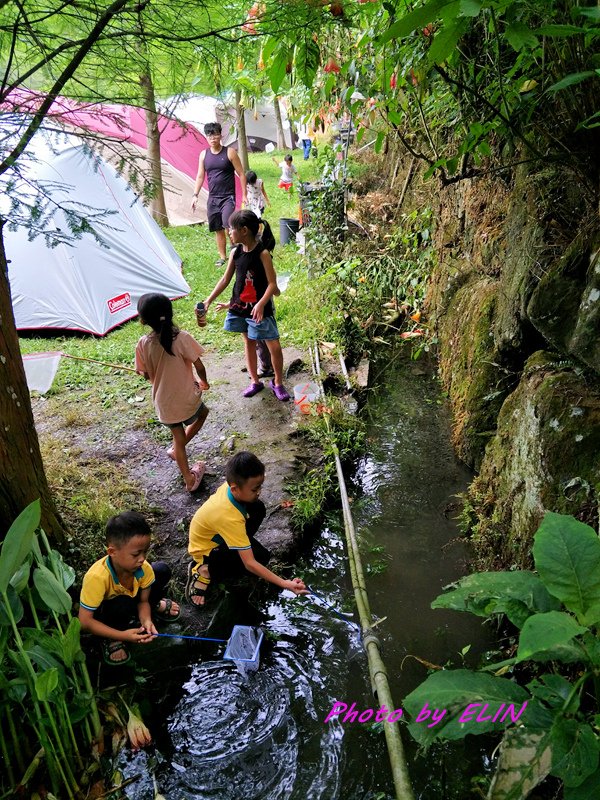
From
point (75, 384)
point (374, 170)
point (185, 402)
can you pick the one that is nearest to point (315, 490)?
point (185, 402)

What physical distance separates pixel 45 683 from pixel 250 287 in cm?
350

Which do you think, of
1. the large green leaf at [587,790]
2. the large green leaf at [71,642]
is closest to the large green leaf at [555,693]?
the large green leaf at [587,790]

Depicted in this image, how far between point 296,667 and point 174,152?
13904 mm

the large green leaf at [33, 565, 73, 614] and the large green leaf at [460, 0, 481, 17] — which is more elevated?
the large green leaf at [460, 0, 481, 17]

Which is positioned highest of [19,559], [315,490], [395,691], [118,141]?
[118,141]

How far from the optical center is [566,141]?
10.3 feet

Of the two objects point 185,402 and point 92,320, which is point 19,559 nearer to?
point 185,402

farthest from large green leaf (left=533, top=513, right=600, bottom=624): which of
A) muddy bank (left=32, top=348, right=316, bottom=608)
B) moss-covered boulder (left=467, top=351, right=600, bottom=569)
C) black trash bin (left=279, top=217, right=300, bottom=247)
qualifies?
black trash bin (left=279, top=217, right=300, bottom=247)

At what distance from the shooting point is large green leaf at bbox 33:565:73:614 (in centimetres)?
233

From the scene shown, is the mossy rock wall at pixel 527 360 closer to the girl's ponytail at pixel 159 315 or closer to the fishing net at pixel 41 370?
the girl's ponytail at pixel 159 315

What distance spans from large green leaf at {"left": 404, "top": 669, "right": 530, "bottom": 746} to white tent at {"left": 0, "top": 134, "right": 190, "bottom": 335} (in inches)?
248

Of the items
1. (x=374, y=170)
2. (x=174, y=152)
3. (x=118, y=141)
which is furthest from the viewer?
(x=174, y=152)

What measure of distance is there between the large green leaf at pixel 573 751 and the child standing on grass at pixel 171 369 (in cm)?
290

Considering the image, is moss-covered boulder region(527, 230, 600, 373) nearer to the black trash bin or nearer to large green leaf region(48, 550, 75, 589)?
large green leaf region(48, 550, 75, 589)
